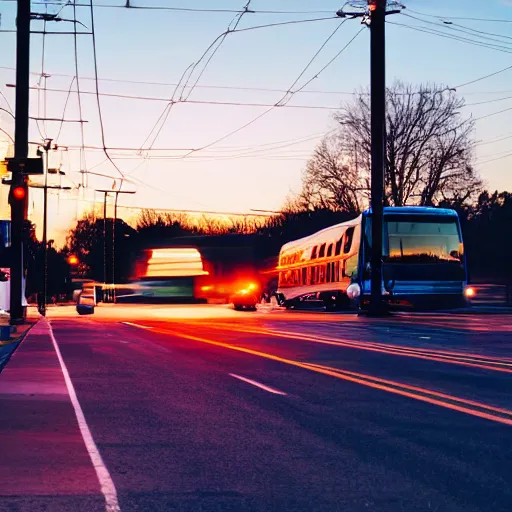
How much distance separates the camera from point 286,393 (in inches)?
540

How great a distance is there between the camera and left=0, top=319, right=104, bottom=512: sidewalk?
286 inches

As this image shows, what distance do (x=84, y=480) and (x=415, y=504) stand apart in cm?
261

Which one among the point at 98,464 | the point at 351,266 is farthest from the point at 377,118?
the point at 98,464

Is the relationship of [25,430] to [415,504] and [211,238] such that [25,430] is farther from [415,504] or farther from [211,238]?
[211,238]

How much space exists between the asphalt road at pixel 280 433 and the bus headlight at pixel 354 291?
2152 cm

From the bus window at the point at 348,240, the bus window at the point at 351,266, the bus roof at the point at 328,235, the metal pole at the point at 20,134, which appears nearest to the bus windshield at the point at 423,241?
the bus window at the point at 351,266

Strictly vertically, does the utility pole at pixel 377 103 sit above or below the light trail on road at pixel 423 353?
above

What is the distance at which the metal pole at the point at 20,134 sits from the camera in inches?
1355

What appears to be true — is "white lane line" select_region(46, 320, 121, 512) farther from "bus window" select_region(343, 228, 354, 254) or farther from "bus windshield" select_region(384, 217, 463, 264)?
"bus window" select_region(343, 228, 354, 254)

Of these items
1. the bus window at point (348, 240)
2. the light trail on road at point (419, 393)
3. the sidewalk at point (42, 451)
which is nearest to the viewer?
the sidewalk at point (42, 451)

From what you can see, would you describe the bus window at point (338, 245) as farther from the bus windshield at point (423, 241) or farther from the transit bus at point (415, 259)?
the bus windshield at point (423, 241)

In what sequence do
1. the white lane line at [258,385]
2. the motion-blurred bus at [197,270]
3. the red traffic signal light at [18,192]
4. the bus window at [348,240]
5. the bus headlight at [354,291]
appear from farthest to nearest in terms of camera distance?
the motion-blurred bus at [197,270] → the bus window at [348,240] → the bus headlight at [354,291] → the red traffic signal light at [18,192] → the white lane line at [258,385]

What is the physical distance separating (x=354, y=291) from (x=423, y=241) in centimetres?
406

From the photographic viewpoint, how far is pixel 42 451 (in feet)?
30.8
